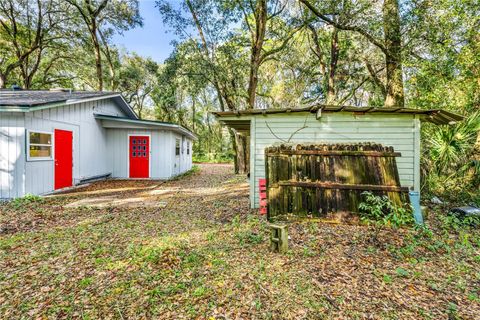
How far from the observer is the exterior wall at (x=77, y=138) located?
23.3ft

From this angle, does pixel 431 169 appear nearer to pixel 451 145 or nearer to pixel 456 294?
pixel 451 145

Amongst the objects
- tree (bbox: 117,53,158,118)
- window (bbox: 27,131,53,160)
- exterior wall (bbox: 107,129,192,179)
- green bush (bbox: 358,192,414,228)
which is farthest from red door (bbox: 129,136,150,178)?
tree (bbox: 117,53,158,118)

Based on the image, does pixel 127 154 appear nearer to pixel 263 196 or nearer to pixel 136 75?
pixel 263 196

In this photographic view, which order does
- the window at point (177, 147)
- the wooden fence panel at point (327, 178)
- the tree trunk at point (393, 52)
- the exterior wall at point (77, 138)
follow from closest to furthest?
1. the wooden fence panel at point (327, 178)
2. the exterior wall at point (77, 138)
3. the tree trunk at point (393, 52)
4. the window at point (177, 147)

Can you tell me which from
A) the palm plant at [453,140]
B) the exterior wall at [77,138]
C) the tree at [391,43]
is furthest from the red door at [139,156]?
the palm plant at [453,140]

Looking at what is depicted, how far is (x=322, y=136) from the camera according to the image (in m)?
5.69

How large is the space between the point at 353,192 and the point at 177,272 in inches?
138

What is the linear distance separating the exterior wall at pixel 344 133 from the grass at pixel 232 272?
1.36 metres

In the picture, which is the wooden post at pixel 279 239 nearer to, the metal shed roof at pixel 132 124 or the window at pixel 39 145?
the window at pixel 39 145

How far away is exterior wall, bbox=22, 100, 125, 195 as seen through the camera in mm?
7113

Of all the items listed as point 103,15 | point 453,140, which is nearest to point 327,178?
point 453,140

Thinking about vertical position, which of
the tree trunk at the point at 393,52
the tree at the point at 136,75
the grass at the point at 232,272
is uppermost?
the tree at the point at 136,75

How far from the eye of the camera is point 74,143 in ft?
29.3

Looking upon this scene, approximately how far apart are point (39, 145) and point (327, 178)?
27.1ft
